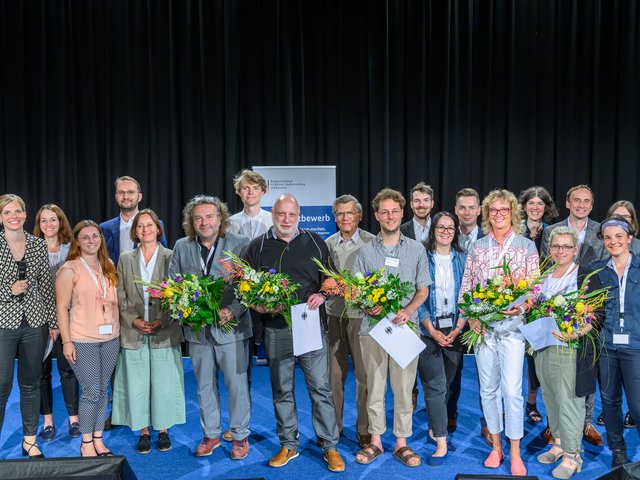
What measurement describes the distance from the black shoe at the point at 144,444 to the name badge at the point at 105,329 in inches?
34.7

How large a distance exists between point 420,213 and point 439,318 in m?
1.22

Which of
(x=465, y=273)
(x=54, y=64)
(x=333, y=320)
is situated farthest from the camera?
(x=54, y=64)

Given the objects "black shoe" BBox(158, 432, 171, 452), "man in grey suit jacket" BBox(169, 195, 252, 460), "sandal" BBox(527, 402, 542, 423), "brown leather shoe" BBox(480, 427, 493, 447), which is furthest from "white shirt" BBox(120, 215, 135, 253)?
"sandal" BBox(527, 402, 542, 423)

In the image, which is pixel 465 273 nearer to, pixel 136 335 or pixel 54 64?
pixel 136 335

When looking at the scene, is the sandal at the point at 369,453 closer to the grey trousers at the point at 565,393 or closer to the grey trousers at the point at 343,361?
the grey trousers at the point at 343,361

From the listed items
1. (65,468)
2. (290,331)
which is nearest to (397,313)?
(290,331)

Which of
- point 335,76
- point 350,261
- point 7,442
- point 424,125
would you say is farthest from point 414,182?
point 7,442

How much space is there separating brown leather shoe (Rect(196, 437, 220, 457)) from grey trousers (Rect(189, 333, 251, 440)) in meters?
0.11

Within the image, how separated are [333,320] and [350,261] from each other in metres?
0.44

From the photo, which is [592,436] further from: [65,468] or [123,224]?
[123,224]

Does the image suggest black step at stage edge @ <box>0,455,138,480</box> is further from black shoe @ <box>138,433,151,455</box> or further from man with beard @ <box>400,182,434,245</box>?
man with beard @ <box>400,182,434,245</box>

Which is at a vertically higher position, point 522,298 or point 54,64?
point 54,64

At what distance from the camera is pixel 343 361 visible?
166 inches

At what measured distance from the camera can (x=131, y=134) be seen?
708cm
